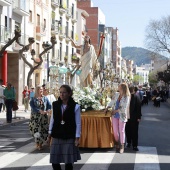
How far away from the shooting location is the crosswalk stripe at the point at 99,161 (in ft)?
30.7

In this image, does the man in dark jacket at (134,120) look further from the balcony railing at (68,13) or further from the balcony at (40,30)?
the balcony railing at (68,13)

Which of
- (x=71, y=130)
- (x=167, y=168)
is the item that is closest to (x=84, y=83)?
(x=167, y=168)

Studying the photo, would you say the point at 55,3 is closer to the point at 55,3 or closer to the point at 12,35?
the point at 55,3

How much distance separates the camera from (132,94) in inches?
487

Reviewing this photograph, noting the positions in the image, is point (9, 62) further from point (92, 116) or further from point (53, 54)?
point (92, 116)

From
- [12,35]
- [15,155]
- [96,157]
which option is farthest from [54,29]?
[96,157]

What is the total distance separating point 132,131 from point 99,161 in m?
2.20

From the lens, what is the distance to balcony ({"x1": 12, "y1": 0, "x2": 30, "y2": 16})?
34.4 meters

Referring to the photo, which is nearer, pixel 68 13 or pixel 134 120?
pixel 134 120

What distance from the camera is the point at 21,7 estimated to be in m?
34.9

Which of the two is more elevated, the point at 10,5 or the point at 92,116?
the point at 10,5

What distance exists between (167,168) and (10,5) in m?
25.8

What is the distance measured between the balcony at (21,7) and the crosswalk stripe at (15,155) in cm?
2311

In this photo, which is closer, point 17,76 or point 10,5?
point 10,5
